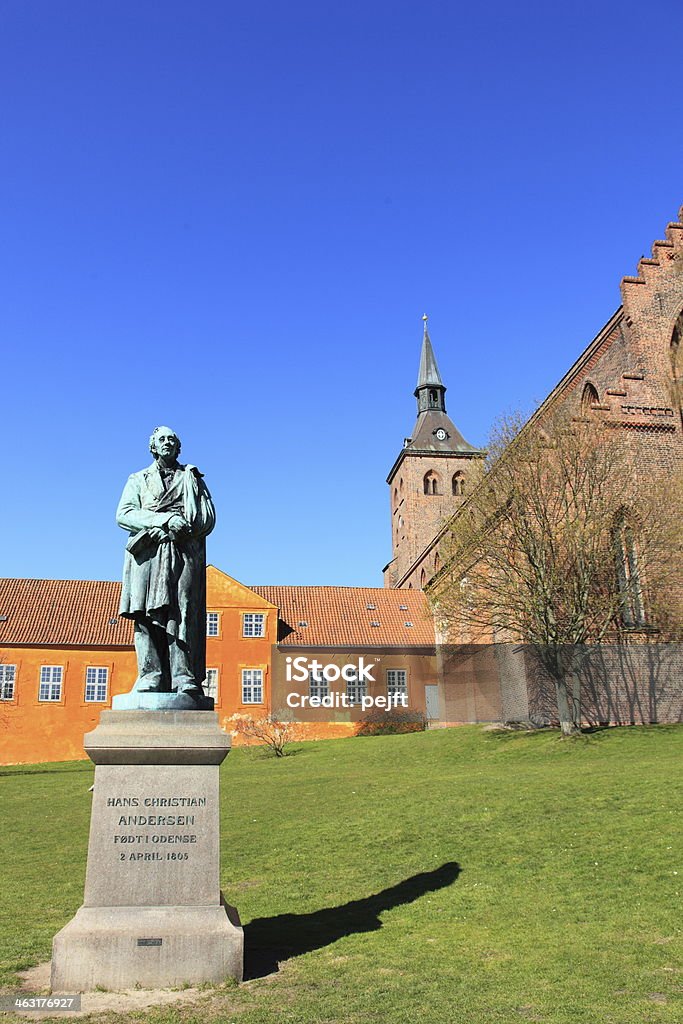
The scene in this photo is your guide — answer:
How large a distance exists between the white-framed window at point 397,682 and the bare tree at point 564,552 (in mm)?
15195

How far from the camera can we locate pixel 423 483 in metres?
71.1

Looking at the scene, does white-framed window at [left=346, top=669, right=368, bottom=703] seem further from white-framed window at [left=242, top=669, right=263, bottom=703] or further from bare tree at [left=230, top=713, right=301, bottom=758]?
white-framed window at [left=242, top=669, right=263, bottom=703]

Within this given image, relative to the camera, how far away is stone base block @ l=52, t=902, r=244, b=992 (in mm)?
6758

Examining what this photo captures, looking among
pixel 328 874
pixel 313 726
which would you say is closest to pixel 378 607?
pixel 313 726

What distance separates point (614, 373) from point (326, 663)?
1873 centimetres

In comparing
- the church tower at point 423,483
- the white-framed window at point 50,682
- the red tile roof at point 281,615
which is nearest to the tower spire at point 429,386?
the church tower at point 423,483

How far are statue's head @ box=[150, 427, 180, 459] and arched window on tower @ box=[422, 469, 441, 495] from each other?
6273cm

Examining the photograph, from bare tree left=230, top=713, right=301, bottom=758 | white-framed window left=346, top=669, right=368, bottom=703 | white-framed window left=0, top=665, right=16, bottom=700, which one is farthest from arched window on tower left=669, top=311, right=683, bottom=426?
white-framed window left=0, top=665, right=16, bottom=700

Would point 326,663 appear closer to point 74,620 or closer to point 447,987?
point 74,620

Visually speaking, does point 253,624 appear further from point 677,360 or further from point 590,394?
point 677,360

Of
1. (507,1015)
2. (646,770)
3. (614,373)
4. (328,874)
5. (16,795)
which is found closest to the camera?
(507,1015)

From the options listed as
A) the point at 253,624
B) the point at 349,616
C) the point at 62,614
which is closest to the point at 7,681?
the point at 62,614

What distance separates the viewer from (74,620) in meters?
41.9

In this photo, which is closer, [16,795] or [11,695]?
[16,795]
